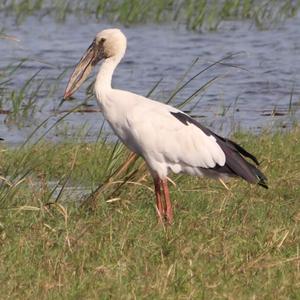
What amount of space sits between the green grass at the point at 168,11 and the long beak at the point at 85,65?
30.3 ft

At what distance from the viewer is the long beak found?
768cm

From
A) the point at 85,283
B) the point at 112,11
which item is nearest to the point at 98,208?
the point at 85,283

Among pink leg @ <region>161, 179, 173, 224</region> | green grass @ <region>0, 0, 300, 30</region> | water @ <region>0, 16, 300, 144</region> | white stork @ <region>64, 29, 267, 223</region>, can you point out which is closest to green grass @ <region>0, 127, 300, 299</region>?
pink leg @ <region>161, 179, 173, 224</region>

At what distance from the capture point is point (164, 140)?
7254 mm

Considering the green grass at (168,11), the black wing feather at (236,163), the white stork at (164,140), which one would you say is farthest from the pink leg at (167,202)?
the green grass at (168,11)

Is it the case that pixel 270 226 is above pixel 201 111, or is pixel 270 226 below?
above

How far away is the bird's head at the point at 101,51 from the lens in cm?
755

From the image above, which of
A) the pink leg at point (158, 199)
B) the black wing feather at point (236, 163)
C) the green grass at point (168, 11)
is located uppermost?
the black wing feather at point (236, 163)

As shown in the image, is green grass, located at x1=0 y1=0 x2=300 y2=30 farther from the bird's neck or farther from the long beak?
the bird's neck

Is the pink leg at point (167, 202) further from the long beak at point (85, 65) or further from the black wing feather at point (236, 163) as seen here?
the long beak at point (85, 65)

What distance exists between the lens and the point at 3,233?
20.5ft

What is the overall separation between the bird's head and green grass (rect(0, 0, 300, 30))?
9258 millimetres

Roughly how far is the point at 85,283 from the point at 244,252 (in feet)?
3.31

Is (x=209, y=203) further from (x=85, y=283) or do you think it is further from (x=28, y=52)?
(x=28, y=52)
